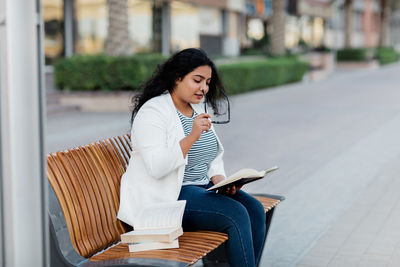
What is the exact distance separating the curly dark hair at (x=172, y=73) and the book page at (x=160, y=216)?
68cm

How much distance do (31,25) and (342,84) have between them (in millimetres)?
23259

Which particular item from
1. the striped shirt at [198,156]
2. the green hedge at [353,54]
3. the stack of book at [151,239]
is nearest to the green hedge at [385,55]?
the green hedge at [353,54]

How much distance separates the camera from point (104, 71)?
14992mm

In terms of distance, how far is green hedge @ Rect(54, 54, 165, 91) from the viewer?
1477cm

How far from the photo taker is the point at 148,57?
15109mm

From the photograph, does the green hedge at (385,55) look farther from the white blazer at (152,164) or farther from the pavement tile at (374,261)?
the white blazer at (152,164)

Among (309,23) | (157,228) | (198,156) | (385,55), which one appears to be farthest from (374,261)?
(309,23)

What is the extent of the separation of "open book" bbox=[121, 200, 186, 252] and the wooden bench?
4cm

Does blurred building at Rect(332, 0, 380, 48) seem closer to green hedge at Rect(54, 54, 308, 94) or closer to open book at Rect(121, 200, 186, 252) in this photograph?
green hedge at Rect(54, 54, 308, 94)

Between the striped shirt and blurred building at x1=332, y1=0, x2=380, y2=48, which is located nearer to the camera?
the striped shirt

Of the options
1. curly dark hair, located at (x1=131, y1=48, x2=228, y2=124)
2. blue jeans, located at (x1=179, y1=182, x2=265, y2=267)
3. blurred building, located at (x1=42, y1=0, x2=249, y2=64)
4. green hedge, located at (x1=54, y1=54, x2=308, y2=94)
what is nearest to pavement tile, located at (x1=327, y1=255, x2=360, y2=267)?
blue jeans, located at (x1=179, y1=182, x2=265, y2=267)

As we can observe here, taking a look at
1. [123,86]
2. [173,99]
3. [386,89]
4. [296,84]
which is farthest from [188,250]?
[296,84]

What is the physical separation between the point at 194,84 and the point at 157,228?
86 cm

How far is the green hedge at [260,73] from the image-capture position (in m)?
18.6
